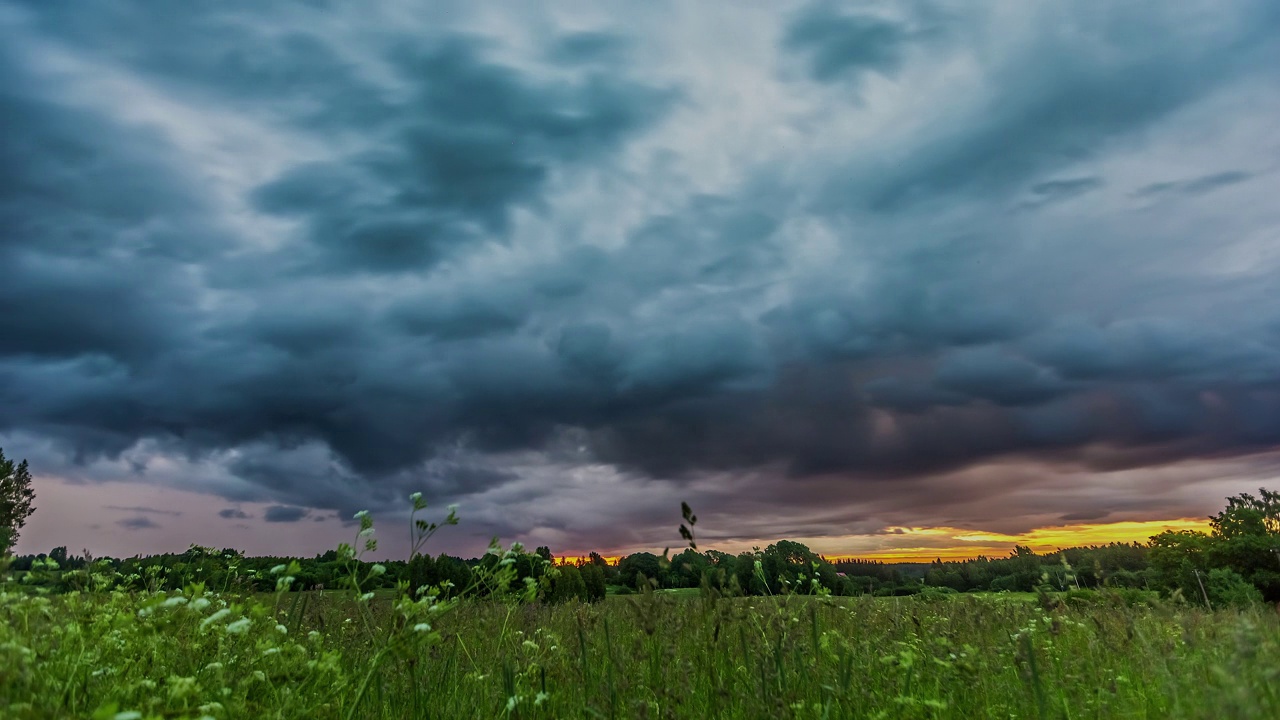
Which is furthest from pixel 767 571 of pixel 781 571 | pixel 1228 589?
pixel 1228 589

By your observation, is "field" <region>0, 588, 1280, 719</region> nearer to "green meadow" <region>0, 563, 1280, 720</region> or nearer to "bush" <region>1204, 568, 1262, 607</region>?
"green meadow" <region>0, 563, 1280, 720</region>

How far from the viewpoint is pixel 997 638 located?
8.05 metres

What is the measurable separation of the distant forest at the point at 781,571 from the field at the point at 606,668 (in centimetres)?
40

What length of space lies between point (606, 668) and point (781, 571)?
15.4 feet

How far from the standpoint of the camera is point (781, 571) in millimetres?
9812

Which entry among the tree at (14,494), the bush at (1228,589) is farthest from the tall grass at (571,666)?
the tree at (14,494)

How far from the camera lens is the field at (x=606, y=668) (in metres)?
4.20

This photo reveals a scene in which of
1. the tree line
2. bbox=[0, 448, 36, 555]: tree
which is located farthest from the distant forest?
bbox=[0, 448, 36, 555]: tree

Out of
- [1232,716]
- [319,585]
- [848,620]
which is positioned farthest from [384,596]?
[1232,716]

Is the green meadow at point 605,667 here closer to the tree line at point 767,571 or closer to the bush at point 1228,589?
the tree line at point 767,571

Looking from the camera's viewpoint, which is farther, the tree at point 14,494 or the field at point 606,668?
the tree at point 14,494

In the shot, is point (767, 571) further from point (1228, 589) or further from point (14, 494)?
point (14, 494)

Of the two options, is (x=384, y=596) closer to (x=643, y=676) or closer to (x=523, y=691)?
(x=523, y=691)

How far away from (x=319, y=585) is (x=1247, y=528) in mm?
22660
